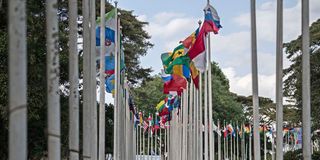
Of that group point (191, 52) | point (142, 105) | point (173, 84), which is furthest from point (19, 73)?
point (142, 105)

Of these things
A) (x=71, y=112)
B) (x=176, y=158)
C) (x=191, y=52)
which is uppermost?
(x=191, y=52)

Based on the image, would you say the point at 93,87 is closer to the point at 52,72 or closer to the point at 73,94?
the point at 73,94

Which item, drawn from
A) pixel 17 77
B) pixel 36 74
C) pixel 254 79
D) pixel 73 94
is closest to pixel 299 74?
pixel 36 74

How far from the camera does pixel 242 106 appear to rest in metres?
80.1

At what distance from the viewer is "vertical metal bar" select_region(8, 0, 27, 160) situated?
633cm

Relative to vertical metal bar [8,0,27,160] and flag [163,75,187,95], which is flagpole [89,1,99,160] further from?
flag [163,75,187,95]

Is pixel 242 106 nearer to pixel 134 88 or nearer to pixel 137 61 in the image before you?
pixel 134 88

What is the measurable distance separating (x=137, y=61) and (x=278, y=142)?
90.9 ft

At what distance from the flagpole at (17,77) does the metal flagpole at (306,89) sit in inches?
290

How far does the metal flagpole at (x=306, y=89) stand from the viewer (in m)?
12.5

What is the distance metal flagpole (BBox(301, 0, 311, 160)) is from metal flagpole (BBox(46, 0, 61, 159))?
20.6ft

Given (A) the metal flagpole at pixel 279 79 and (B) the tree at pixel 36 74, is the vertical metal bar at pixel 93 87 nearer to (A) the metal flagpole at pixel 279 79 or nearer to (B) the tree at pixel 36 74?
(A) the metal flagpole at pixel 279 79

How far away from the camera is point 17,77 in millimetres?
6359

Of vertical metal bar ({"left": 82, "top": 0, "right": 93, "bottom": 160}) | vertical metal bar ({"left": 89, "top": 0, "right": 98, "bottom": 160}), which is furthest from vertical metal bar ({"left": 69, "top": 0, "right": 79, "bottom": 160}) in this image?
vertical metal bar ({"left": 89, "top": 0, "right": 98, "bottom": 160})
